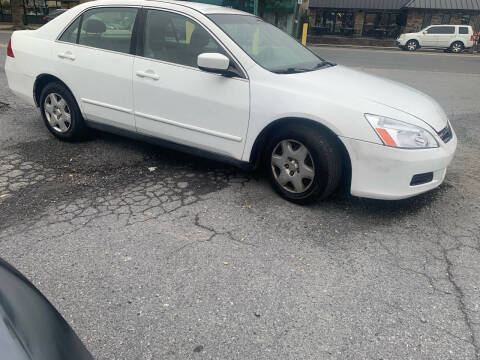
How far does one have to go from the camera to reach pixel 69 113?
15.4 feet

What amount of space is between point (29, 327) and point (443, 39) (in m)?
29.2

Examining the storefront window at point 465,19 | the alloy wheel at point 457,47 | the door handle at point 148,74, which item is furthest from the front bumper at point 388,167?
the storefront window at point 465,19

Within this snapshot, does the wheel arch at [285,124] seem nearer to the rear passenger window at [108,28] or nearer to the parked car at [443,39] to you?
the rear passenger window at [108,28]

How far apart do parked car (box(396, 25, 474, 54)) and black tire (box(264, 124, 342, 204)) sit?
86.5 feet

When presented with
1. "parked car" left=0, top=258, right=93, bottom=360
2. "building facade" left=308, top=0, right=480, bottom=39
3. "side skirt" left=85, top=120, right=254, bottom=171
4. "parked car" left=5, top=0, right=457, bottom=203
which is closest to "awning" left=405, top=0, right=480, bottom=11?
"building facade" left=308, top=0, right=480, bottom=39

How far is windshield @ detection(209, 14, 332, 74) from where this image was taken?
12.3 ft

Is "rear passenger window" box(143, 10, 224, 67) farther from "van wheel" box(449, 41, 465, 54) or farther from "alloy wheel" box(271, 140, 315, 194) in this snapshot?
"van wheel" box(449, 41, 465, 54)

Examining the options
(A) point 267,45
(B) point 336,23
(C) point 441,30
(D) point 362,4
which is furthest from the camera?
(B) point 336,23

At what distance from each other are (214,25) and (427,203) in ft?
8.44

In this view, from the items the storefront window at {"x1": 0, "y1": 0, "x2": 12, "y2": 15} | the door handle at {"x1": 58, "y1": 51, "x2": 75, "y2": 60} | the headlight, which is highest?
the storefront window at {"x1": 0, "y1": 0, "x2": 12, "y2": 15}

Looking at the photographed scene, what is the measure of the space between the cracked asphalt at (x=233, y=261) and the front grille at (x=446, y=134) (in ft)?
2.00

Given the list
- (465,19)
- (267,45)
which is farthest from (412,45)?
(267,45)

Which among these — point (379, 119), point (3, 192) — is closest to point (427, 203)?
point (379, 119)

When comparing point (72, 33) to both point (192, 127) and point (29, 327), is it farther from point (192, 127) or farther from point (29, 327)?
point (29, 327)
